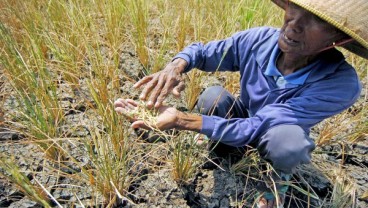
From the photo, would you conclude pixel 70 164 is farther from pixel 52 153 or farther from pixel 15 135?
pixel 15 135

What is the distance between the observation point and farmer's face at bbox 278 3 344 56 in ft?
3.63

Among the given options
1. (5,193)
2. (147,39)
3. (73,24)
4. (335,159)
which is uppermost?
(73,24)

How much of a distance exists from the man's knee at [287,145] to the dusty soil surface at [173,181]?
0.63ft

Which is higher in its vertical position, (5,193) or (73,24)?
(73,24)

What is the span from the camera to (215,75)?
2.04m

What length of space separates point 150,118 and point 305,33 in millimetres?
645

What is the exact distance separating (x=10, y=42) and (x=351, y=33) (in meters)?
1.38

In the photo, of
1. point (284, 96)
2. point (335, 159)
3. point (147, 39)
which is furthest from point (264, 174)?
point (147, 39)

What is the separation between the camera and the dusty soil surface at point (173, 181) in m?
1.34

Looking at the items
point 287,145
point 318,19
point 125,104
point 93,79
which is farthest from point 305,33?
point 93,79

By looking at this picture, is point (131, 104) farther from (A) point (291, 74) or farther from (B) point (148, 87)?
(A) point (291, 74)

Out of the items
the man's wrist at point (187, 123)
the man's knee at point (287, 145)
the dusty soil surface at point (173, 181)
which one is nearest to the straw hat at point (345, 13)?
the man's knee at point (287, 145)

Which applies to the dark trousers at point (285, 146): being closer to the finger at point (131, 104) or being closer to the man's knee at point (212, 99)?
the man's knee at point (212, 99)

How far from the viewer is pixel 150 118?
127cm
